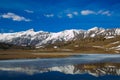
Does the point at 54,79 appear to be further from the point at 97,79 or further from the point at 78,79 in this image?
the point at 97,79

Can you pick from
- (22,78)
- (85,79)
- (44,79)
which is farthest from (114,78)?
(22,78)

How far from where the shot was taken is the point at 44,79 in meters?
40.0

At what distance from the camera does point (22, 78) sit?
41.0 meters

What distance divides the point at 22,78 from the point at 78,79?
27.7ft

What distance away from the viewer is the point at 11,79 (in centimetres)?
4031

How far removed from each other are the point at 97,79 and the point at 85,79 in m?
1.72

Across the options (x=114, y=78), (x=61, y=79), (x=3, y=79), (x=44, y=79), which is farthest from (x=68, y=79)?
(x=3, y=79)

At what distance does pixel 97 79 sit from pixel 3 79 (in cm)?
1382

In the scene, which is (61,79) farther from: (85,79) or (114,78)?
(114,78)

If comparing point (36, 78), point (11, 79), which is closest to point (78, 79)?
point (36, 78)

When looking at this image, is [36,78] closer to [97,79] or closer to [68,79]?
[68,79]

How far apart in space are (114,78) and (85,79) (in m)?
4.30

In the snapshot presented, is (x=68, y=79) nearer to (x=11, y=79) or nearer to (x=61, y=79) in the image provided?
(x=61, y=79)

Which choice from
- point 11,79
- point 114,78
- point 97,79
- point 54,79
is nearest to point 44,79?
point 54,79
